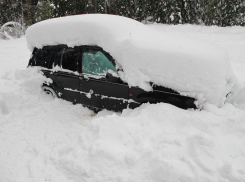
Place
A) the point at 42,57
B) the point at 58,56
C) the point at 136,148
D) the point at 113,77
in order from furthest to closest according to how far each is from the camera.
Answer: the point at 42,57 < the point at 58,56 < the point at 113,77 < the point at 136,148

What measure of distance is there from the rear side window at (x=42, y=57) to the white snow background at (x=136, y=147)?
1388 mm

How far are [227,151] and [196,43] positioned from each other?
6.39 ft

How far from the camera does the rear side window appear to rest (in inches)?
147

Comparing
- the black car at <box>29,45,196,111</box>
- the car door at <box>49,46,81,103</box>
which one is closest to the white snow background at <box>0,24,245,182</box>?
the black car at <box>29,45,196,111</box>

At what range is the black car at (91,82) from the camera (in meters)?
2.88

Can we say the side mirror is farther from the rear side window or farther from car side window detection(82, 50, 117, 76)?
the rear side window

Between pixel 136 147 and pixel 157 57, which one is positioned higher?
pixel 157 57

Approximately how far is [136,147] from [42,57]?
3.05m

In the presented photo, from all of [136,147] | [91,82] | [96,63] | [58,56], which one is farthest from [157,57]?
[58,56]

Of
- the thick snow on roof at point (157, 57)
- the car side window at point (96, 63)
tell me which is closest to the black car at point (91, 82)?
the car side window at point (96, 63)

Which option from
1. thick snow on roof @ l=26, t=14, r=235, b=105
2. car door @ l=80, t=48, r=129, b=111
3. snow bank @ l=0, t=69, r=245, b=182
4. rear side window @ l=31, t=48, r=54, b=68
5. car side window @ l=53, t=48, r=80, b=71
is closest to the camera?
snow bank @ l=0, t=69, r=245, b=182

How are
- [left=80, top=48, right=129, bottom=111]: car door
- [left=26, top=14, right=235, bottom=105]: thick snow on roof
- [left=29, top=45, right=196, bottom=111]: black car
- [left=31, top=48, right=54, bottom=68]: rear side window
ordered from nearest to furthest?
[left=26, top=14, right=235, bottom=105]: thick snow on roof
[left=29, top=45, right=196, bottom=111]: black car
[left=80, top=48, right=129, bottom=111]: car door
[left=31, top=48, right=54, bottom=68]: rear side window

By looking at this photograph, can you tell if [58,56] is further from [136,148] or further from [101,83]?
[136,148]

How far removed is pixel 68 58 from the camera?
3482 mm
